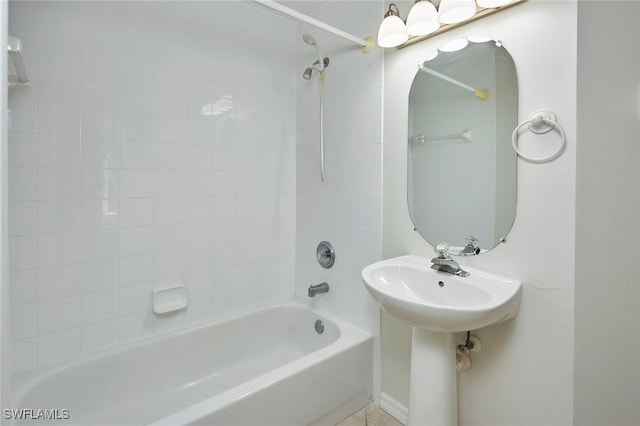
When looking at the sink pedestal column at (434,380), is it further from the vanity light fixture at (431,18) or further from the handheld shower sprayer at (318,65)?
the handheld shower sprayer at (318,65)

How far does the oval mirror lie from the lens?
1.19 m

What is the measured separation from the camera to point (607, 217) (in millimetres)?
1152

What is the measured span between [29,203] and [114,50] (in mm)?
841

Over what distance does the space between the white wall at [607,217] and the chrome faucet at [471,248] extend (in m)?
0.33

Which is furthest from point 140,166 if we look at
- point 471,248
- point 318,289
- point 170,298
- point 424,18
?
point 471,248

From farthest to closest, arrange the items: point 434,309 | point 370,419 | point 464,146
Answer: point 370,419
point 464,146
point 434,309

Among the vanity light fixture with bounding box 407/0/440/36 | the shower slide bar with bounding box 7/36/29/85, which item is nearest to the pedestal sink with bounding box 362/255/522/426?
the vanity light fixture with bounding box 407/0/440/36

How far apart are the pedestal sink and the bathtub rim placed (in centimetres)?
46

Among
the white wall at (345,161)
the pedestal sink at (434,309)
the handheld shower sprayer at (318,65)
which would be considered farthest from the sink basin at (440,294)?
the handheld shower sprayer at (318,65)

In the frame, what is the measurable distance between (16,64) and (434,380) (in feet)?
6.50

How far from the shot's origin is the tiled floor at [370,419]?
157 centimetres

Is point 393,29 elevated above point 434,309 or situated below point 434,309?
above

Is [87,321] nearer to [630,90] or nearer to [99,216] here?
[99,216]

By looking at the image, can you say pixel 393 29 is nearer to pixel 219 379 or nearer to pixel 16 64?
pixel 16 64
